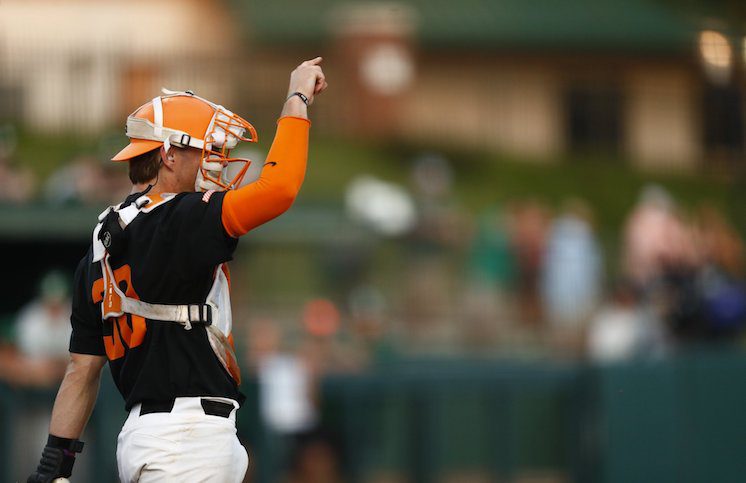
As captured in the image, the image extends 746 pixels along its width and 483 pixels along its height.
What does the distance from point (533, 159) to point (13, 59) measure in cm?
1059

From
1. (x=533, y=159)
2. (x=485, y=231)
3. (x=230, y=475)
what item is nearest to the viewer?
(x=230, y=475)

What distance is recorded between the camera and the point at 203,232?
4613 millimetres

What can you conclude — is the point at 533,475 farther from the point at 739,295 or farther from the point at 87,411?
the point at 87,411

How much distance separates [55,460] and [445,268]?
37.9 feet

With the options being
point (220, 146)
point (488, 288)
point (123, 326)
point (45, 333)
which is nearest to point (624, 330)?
point (488, 288)

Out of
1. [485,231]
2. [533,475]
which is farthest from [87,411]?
[485,231]

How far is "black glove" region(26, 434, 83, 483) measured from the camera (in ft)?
16.4

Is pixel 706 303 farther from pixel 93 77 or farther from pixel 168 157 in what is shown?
pixel 93 77

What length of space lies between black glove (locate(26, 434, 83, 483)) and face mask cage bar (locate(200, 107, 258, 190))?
117 cm

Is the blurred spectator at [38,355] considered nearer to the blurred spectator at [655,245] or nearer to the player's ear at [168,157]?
the player's ear at [168,157]

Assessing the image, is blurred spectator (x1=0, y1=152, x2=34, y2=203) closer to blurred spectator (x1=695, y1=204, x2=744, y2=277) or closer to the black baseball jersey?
blurred spectator (x1=695, y1=204, x2=744, y2=277)

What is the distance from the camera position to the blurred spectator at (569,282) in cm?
1595

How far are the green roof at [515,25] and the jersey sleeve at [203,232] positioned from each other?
24.1 m

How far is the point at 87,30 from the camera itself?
28.8 metres
